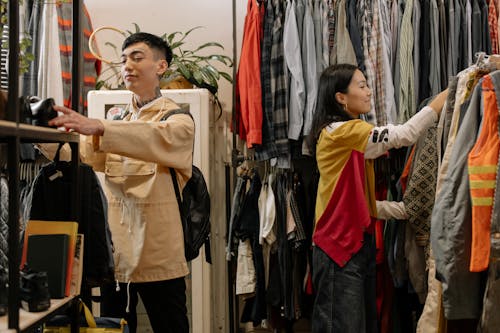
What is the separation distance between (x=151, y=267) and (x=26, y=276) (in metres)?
0.74

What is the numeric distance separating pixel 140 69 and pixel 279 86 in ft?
3.90

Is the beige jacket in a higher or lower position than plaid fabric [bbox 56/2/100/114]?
lower

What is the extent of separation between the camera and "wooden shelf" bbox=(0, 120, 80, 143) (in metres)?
1.20

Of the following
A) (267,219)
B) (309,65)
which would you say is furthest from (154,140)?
(309,65)

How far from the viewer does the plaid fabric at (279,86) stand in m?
3.22

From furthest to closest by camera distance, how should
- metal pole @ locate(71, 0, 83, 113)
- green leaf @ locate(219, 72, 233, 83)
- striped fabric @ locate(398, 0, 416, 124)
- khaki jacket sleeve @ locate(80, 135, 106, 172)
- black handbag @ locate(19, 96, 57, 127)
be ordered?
green leaf @ locate(219, 72, 233, 83)
striped fabric @ locate(398, 0, 416, 124)
khaki jacket sleeve @ locate(80, 135, 106, 172)
metal pole @ locate(71, 0, 83, 113)
black handbag @ locate(19, 96, 57, 127)

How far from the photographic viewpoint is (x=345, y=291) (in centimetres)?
245

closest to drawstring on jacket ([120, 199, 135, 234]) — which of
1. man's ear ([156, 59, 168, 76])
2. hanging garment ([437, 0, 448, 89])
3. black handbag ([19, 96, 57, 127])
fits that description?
man's ear ([156, 59, 168, 76])

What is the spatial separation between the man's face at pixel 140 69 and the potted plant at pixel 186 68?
0.84 metres

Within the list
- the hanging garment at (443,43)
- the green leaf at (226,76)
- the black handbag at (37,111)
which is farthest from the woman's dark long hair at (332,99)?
the black handbag at (37,111)

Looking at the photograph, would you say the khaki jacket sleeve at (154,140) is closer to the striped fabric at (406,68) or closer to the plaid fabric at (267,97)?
the plaid fabric at (267,97)

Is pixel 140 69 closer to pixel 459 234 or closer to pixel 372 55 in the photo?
pixel 459 234

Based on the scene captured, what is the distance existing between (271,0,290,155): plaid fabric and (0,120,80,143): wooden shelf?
5.69 ft

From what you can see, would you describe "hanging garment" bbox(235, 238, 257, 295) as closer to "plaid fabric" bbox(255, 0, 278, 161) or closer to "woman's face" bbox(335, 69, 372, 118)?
"plaid fabric" bbox(255, 0, 278, 161)
